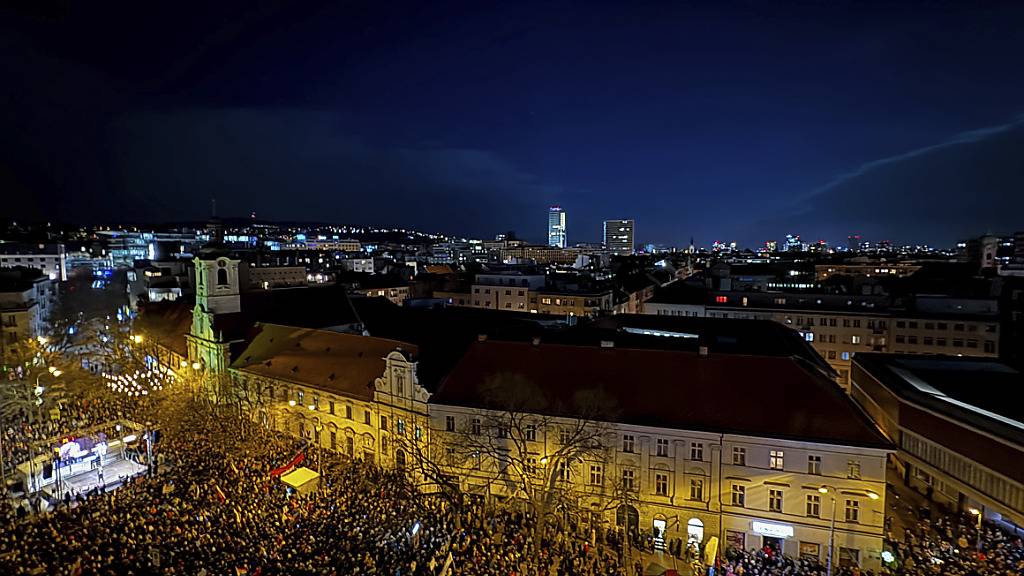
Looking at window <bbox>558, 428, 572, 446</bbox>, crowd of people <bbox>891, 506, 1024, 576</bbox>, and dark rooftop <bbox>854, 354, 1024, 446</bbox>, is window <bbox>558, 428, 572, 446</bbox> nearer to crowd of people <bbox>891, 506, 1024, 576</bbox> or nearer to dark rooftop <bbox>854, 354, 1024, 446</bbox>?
crowd of people <bbox>891, 506, 1024, 576</bbox>

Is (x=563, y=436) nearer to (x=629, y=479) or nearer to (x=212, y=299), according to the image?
(x=629, y=479)

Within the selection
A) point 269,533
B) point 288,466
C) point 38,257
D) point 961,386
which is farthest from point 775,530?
point 38,257

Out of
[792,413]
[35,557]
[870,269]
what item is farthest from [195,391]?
[870,269]

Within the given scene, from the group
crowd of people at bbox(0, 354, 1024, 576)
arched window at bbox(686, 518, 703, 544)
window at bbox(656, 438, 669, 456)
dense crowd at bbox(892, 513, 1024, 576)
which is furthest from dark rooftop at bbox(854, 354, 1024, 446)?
window at bbox(656, 438, 669, 456)

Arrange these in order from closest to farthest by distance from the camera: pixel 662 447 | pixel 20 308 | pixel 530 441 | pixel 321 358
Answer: pixel 662 447 → pixel 530 441 → pixel 321 358 → pixel 20 308

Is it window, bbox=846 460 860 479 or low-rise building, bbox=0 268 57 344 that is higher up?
low-rise building, bbox=0 268 57 344

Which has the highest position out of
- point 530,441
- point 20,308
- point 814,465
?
point 20,308

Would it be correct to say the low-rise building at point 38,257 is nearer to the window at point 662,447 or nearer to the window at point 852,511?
the window at point 662,447
